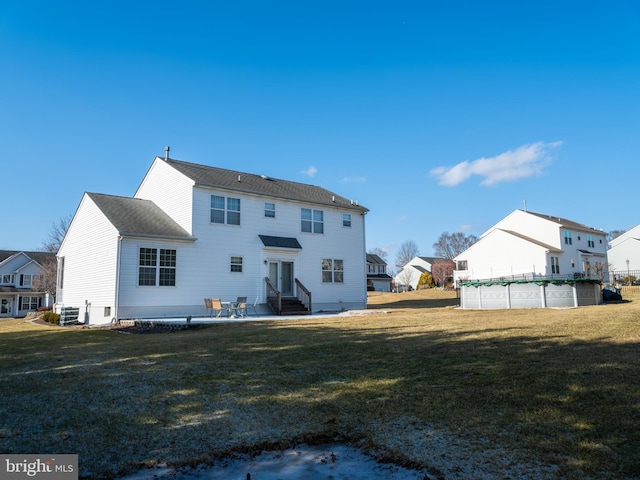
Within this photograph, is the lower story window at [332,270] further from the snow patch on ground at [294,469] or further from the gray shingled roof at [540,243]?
the gray shingled roof at [540,243]

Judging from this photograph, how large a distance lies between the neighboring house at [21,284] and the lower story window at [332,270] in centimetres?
3714

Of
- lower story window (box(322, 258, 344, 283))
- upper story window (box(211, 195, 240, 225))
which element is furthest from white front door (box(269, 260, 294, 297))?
upper story window (box(211, 195, 240, 225))

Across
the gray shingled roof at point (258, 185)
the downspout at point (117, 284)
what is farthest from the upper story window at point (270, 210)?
the downspout at point (117, 284)

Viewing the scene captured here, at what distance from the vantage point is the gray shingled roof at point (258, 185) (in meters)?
22.0

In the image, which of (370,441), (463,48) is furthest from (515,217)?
(370,441)

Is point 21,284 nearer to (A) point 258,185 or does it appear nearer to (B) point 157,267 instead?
(B) point 157,267

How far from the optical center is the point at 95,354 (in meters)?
9.25

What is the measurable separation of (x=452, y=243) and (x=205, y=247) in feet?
262

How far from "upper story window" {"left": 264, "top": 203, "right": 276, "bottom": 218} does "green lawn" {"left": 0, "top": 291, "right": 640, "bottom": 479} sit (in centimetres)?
1476

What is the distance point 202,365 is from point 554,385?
5461mm

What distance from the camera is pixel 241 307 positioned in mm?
19672

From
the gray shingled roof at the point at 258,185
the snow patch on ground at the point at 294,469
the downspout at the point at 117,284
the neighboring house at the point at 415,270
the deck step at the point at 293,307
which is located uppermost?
the gray shingled roof at the point at 258,185

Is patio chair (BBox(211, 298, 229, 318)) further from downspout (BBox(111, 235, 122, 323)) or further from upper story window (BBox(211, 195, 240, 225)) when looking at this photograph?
upper story window (BBox(211, 195, 240, 225))

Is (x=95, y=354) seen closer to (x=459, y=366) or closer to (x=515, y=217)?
(x=459, y=366)
